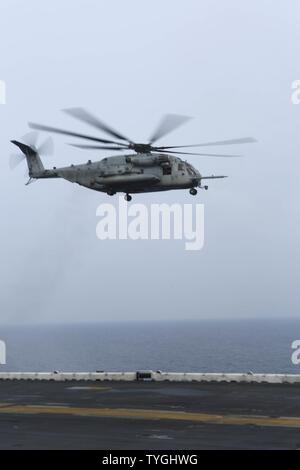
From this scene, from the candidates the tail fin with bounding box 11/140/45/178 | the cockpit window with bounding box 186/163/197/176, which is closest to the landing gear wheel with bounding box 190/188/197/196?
the cockpit window with bounding box 186/163/197/176

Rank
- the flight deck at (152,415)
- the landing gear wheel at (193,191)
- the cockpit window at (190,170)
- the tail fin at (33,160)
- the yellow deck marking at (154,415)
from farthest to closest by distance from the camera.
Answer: the tail fin at (33,160)
the cockpit window at (190,170)
the landing gear wheel at (193,191)
the yellow deck marking at (154,415)
the flight deck at (152,415)

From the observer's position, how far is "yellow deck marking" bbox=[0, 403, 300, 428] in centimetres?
2230

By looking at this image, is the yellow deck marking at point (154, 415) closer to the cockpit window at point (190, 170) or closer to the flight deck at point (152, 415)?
the flight deck at point (152, 415)

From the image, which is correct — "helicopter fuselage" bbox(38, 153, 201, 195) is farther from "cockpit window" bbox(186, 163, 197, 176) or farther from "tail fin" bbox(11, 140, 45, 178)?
"tail fin" bbox(11, 140, 45, 178)

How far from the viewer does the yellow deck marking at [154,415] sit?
22.3 m


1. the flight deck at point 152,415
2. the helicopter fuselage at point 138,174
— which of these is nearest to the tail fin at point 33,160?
the helicopter fuselage at point 138,174

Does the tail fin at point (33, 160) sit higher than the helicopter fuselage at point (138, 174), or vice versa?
the tail fin at point (33, 160)

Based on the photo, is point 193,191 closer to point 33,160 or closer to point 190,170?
point 190,170

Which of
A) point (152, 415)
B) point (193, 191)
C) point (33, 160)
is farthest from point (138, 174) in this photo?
point (152, 415)

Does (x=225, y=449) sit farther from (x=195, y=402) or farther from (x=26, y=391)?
(x=26, y=391)

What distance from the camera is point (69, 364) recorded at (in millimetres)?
164625
